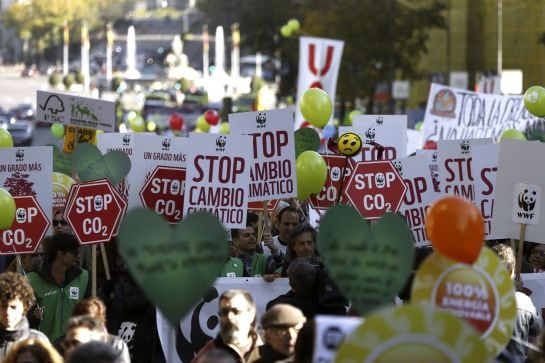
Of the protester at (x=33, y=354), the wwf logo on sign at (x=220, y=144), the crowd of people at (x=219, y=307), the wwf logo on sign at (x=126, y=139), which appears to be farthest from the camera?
the wwf logo on sign at (x=126, y=139)

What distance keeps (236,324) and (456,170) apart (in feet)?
15.2

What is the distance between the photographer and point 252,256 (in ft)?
38.8

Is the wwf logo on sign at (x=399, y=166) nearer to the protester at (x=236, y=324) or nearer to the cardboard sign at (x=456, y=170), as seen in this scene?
the cardboard sign at (x=456, y=170)

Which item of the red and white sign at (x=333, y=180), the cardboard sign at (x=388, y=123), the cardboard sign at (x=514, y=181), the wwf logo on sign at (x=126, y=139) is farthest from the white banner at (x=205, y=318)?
the cardboard sign at (x=388, y=123)

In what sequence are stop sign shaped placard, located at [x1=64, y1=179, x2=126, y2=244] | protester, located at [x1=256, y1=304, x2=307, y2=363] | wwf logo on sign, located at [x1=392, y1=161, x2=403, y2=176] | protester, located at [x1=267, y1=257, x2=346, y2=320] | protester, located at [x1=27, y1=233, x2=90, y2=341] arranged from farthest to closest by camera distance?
1. wwf logo on sign, located at [x1=392, y1=161, x2=403, y2=176]
2. stop sign shaped placard, located at [x1=64, y1=179, x2=126, y2=244]
3. protester, located at [x1=27, y1=233, x2=90, y2=341]
4. protester, located at [x1=267, y1=257, x2=346, y2=320]
5. protester, located at [x1=256, y1=304, x2=307, y2=363]

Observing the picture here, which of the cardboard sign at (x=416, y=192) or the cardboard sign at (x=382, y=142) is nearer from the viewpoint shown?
the cardboard sign at (x=416, y=192)

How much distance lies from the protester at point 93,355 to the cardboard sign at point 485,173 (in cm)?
591

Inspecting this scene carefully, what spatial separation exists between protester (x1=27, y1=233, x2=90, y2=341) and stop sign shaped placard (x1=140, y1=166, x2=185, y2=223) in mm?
1698

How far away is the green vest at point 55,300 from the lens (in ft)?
34.6

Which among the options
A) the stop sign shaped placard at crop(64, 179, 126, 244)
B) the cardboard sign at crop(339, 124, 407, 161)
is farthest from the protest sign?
the cardboard sign at crop(339, 124, 407, 161)

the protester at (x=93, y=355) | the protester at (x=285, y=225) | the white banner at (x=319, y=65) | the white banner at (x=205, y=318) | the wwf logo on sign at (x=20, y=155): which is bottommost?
the white banner at (x=205, y=318)

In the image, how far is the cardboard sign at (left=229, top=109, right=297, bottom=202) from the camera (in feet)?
42.0

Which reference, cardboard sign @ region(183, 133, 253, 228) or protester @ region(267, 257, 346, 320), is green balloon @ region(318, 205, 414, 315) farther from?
cardboard sign @ region(183, 133, 253, 228)

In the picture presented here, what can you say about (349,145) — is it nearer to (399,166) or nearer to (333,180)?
(399,166)
